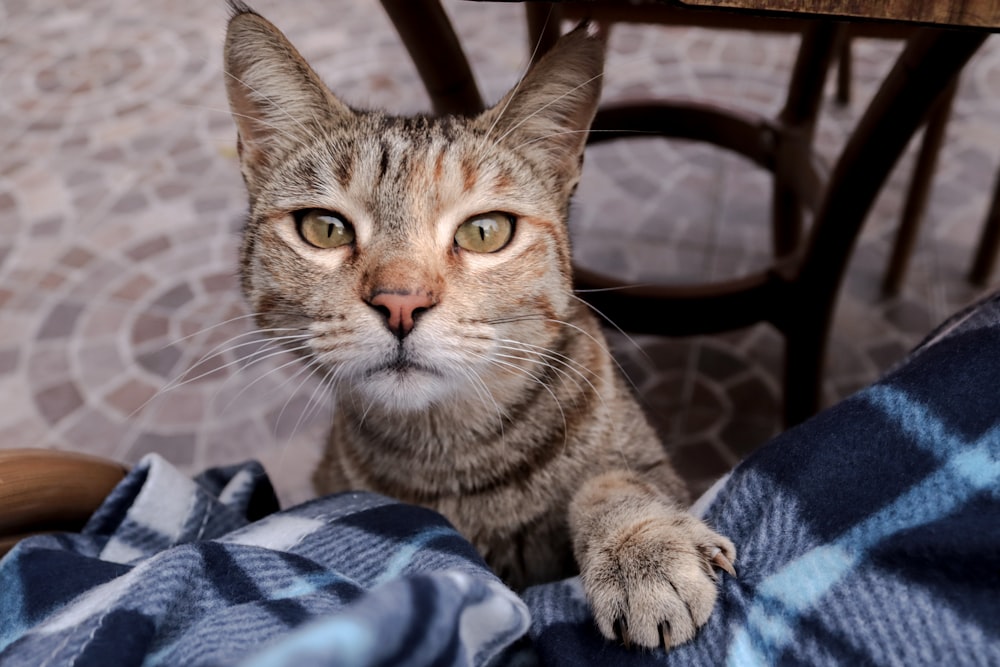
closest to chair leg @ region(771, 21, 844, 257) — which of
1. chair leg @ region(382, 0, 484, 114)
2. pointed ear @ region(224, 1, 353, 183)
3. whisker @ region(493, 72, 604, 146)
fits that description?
chair leg @ region(382, 0, 484, 114)

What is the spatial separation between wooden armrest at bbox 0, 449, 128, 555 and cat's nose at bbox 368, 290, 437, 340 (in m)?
0.45

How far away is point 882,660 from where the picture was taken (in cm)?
64

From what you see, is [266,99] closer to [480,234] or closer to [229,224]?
[480,234]

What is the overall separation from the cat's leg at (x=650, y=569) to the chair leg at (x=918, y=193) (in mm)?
1747

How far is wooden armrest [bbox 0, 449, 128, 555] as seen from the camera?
862 millimetres

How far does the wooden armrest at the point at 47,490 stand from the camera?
0.86 metres

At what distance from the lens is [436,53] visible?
138cm

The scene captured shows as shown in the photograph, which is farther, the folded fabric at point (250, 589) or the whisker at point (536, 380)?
the whisker at point (536, 380)

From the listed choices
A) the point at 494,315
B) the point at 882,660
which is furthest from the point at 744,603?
the point at 494,315

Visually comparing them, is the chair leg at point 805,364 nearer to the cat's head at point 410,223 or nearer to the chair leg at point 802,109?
the chair leg at point 802,109

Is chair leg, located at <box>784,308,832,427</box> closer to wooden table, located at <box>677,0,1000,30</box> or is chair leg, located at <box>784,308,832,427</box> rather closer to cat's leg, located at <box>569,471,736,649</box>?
cat's leg, located at <box>569,471,736,649</box>

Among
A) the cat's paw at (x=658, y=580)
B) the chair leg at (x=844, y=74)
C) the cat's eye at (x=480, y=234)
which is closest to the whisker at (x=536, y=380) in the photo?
the cat's eye at (x=480, y=234)

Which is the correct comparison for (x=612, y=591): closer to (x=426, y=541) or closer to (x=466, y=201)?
(x=426, y=541)

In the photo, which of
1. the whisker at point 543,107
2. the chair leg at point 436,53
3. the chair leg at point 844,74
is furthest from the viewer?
the chair leg at point 844,74
